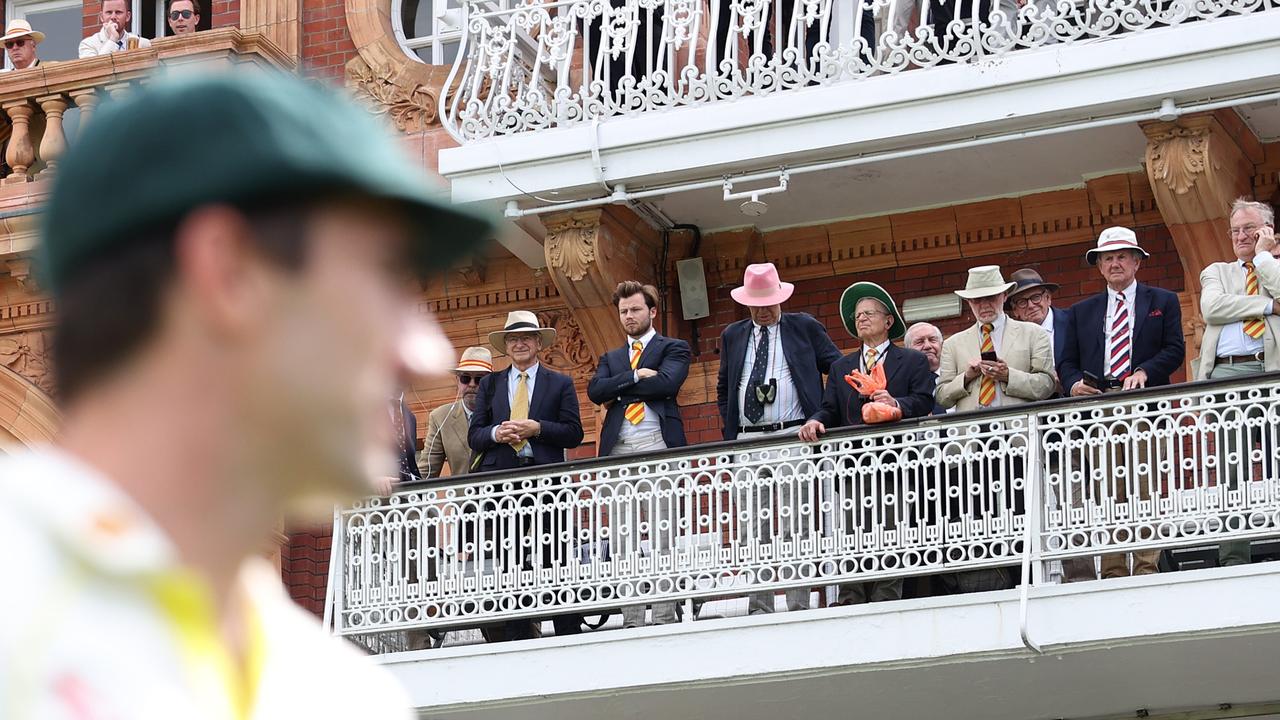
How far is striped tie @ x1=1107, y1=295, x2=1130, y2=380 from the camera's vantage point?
10.8 m

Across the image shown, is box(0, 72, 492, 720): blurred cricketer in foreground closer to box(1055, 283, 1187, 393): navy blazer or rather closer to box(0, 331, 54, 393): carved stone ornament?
box(1055, 283, 1187, 393): navy blazer

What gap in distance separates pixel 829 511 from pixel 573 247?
3.00 m

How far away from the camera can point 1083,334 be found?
36.5ft

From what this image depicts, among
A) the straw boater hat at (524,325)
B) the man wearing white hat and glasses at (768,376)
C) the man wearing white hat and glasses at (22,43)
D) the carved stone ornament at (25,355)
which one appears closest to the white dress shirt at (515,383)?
the straw boater hat at (524,325)

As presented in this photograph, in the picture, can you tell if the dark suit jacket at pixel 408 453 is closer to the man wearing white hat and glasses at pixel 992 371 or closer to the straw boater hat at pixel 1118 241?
the man wearing white hat and glasses at pixel 992 371

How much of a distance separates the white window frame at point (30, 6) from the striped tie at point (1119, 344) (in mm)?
8692

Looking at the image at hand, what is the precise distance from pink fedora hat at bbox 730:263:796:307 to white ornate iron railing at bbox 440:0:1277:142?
1760mm

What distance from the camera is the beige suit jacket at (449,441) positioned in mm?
12898

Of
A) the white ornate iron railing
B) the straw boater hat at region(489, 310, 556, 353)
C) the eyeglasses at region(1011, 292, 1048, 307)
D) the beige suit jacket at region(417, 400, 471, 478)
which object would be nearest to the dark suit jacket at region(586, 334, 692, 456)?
the straw boater hat at region(489, 310, 556, 353)

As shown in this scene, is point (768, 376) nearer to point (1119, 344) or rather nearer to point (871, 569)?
point (871, 569)

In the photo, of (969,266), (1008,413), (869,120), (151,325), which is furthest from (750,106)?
(151,325)

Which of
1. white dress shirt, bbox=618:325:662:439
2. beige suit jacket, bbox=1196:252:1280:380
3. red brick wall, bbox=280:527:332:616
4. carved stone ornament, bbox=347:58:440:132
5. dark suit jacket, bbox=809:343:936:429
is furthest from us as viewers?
carved stone ornament, bbox=347:58:440:132

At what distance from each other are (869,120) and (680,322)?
2.17m

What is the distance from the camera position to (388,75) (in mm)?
15195
